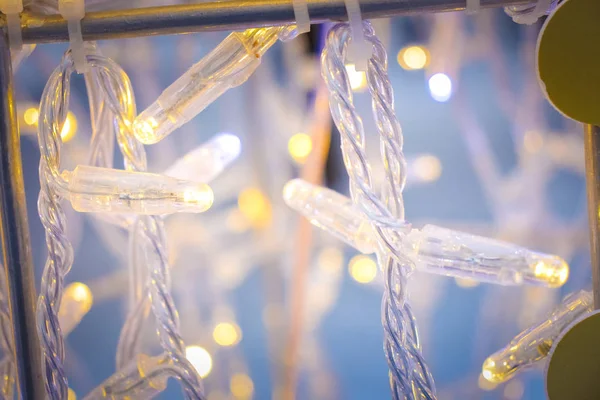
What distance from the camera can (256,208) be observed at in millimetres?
872

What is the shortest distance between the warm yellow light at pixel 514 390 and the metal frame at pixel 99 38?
0.35m

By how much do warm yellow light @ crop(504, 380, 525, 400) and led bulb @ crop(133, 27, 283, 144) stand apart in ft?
2.09

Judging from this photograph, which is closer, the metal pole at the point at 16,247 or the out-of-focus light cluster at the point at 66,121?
the metal pole at the point at 16,247

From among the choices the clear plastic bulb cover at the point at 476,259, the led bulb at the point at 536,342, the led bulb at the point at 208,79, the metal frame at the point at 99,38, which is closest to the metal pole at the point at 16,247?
the metal frame at the point at 99,38

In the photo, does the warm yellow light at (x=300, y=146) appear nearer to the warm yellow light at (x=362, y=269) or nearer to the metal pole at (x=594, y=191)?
the warm yellow light at (x=362, y=269)

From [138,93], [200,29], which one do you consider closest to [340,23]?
[200,29]

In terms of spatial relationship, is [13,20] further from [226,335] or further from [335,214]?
[226,335]

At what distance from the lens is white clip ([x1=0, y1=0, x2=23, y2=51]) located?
541mm

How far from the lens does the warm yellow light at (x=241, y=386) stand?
2.89ft

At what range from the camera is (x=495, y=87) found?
33.8 inches

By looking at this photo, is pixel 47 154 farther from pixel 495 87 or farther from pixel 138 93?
pixel 495 87

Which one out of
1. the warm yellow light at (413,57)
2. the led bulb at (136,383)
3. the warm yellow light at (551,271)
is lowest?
the led bulb at (136,383)

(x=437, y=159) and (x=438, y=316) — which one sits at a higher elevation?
(x=437, y=159)

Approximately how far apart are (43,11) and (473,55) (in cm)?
61
